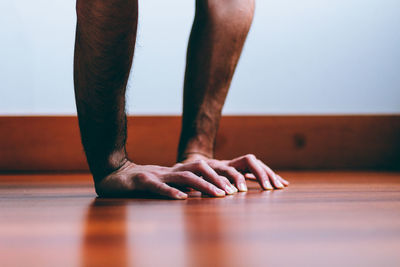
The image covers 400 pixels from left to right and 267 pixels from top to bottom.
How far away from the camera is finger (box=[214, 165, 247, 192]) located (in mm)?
701

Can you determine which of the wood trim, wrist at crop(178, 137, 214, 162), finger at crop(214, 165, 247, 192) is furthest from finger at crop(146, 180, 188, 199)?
the wood trim

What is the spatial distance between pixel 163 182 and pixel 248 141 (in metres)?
0.77

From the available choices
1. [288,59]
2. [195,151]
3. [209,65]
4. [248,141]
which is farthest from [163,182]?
[288,59]

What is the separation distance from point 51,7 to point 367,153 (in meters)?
1.06

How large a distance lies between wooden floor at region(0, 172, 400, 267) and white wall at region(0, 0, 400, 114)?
2.76 ft

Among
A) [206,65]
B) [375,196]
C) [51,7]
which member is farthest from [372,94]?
[51,7]

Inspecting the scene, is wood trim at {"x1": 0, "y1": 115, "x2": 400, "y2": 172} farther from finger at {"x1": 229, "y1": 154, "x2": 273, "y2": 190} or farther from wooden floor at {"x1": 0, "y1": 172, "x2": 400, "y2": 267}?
wooden floor at {"x1": 0, "y1": 172, "x2": 400, "y2": 267}

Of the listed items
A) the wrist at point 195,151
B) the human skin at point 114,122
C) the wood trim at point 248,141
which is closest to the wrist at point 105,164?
the human skin at point 114,122

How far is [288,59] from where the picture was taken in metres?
1.50

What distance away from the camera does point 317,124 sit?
4.58 feet

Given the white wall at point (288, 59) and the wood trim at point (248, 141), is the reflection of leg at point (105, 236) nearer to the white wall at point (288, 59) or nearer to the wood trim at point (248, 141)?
the wood trim at point (248, 141)

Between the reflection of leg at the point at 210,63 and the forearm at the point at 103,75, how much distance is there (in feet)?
0.78

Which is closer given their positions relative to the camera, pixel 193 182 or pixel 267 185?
pixel 193 182

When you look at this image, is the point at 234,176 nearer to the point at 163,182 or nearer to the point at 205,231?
the point at 163,182
